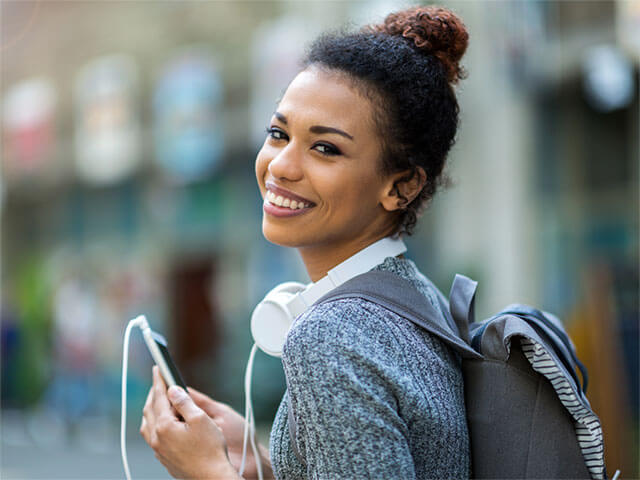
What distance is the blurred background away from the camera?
925 centimetres

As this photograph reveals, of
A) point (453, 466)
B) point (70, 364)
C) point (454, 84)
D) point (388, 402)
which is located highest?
point (454, 84)

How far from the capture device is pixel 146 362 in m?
13.7

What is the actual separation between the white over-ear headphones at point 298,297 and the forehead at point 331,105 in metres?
0.27

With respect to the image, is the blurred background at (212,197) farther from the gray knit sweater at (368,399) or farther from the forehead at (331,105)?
the forehead at (331,105)

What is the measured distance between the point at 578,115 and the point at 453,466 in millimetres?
9791

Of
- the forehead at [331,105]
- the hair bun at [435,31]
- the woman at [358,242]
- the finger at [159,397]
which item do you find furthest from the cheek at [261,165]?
the finger at [159,397]

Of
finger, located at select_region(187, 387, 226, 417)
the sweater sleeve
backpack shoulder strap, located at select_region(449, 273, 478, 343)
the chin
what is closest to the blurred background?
backpack shoulder strap, located at select_region(449, 273, 478, 343)

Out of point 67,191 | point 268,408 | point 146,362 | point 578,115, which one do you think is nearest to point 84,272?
point 67,191

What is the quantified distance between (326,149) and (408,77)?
23cm

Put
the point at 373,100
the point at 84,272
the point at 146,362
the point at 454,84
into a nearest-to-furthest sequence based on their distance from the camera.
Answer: the point at 373,100 < the point at 454,84 < the point at 146,362 < the point at 84,272

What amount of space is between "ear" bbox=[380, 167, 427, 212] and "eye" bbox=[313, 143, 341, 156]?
0.14 metres

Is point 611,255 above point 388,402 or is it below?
below

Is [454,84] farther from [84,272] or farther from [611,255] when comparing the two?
[84,272]

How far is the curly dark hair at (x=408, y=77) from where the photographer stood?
5.45 ft
